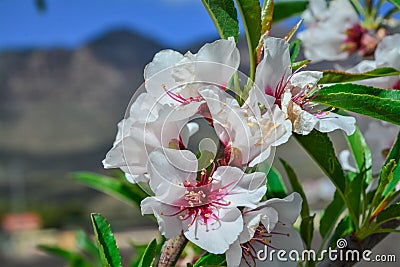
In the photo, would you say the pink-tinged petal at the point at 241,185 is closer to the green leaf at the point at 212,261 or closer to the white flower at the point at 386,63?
the green leaf at the point at 212,261

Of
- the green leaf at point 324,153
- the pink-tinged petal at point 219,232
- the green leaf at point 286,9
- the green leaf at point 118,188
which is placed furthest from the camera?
the green leaf at point 286,9

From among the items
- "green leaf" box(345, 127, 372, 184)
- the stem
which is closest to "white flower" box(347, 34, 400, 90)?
"green leaf" box(345, 127, 372, 184)

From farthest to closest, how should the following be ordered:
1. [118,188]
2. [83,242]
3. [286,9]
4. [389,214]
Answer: [83,242]
[286,9]
[118,188]
[389,214]

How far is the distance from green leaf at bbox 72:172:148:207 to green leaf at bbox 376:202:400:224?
1.10 feet

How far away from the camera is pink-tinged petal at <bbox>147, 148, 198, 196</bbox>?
471 mm

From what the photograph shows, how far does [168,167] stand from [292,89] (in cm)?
12

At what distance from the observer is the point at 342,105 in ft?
1.66

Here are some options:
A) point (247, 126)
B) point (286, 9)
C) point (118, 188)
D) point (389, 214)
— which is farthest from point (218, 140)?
point (286, 9)

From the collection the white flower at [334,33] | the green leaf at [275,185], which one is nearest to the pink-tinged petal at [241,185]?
the green leaf at [275,185]

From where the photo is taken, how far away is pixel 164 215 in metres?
0.47

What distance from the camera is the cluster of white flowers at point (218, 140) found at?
469 millimetres

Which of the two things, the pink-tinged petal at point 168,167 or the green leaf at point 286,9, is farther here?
the green leaf at point 286,9

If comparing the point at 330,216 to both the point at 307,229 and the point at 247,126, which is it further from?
the point at 247,126

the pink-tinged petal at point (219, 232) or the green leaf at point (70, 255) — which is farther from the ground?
the pink-tinged petal at point (219, 232)
